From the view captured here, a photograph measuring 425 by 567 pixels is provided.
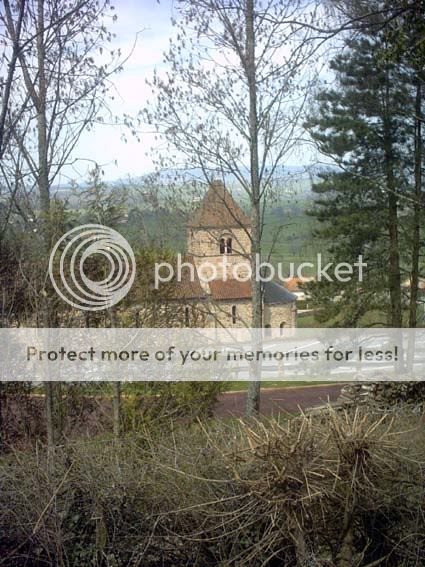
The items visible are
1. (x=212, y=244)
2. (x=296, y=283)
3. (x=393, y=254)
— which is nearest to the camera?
(x=212, y=244)

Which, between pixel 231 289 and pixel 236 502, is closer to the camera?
pixel 236 502

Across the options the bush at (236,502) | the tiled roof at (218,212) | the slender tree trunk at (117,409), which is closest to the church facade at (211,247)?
the tiled roof at (218,212)

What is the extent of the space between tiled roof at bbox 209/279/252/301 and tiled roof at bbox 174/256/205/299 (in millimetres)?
3210

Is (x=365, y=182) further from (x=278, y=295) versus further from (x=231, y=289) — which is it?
(x=278, y=295)

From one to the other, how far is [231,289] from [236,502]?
1250 centimetres

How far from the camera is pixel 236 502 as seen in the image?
378 cm

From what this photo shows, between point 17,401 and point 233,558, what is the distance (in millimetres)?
6772

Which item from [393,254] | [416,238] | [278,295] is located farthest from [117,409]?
[278,295]

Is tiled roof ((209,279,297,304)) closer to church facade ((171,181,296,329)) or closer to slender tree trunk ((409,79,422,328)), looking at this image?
church facade ((171,181,296,329))

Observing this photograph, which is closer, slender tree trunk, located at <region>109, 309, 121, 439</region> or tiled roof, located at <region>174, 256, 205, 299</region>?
slender tree trunk, located at <region>109, 309, 121, 439</region>

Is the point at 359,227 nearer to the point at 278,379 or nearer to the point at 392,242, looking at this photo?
Result: the point at 392,242

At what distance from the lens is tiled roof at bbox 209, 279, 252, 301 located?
1528 centimetres

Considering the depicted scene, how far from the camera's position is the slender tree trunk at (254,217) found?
10125mm

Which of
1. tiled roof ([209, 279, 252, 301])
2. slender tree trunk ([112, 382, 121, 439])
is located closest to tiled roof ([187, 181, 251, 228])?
slender tree trunk ([112, 382, 121, 439])
